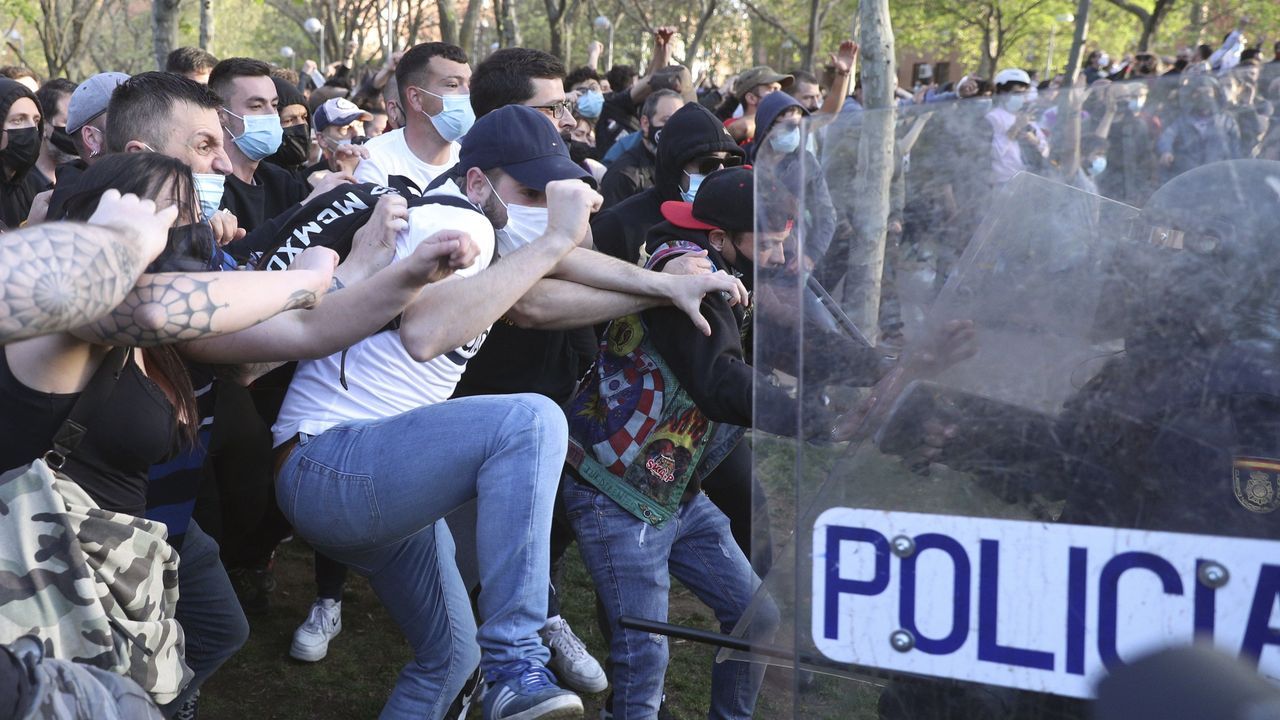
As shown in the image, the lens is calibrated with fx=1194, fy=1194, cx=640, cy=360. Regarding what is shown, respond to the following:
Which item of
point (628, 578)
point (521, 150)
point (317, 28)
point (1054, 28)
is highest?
point (521, 150)

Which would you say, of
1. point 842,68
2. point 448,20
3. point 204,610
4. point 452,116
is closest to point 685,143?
point 452,116

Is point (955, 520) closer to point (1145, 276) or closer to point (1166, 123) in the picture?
point (1145, 276)

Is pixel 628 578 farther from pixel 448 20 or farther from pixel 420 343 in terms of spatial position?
pixel 448 20

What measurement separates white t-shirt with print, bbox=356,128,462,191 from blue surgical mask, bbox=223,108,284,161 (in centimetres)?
40

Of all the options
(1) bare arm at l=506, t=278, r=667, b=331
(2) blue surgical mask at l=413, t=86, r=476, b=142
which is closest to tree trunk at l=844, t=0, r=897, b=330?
(1) bare arm at l=506, t=278, r=667, b=331

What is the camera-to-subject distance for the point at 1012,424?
69.1 inches

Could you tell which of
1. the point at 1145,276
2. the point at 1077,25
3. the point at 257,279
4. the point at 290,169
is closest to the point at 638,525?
the point at 257,279

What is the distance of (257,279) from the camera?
7.76ft

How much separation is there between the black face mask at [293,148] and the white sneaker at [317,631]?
2.76 metres

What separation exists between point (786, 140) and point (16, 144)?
4.89 metres

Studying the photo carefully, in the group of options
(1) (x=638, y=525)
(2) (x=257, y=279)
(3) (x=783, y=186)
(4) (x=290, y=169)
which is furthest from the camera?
(4) (x=290, y=169)

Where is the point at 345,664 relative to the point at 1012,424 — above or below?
below

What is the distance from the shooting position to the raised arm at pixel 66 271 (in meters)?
1.81

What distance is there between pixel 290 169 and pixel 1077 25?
1601cm
